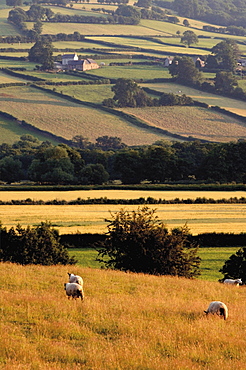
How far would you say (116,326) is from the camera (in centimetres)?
2375

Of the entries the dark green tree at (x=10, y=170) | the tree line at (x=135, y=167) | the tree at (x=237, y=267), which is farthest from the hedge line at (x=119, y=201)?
the tree at (x=237, y=267)

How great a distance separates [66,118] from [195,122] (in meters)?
32.9

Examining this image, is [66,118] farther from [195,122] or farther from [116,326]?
[116,326]

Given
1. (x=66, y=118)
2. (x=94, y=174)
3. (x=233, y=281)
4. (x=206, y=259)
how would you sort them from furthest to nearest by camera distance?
(x=66, y=118)
(x=94, y=174)
(x=206, y=259)
(x=233, y=281)

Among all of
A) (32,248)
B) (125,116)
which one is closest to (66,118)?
(125,116)

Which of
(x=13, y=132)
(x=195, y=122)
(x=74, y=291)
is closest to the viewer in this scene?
(x=74, y=291)

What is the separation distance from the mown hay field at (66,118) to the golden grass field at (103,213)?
70.6 metres

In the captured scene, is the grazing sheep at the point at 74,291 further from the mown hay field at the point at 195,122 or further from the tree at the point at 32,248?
the mown hay field at the point at 195,122

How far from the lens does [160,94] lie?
640ft

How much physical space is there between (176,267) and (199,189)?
49195 millimetres

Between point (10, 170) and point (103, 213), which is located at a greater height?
point (103, 213)

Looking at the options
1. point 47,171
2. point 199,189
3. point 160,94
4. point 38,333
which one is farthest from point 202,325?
point 160,94

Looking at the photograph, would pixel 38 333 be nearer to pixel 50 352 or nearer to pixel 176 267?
pixel 50 352

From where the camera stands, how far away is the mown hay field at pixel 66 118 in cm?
15662
